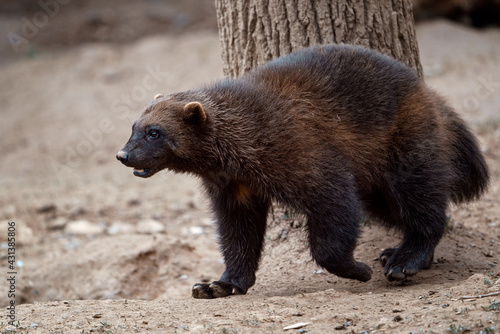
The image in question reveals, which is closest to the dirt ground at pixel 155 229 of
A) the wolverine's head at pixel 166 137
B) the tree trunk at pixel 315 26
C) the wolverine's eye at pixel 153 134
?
the wolverine's head at pixel 166 137

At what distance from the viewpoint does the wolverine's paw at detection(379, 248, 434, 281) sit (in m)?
4.59

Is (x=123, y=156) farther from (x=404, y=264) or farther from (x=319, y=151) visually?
(x=404, y=264)

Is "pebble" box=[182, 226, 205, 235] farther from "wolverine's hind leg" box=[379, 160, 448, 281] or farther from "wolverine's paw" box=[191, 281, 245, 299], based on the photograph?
"wolverine's hind leg" box=[379, 160, 448, 281]

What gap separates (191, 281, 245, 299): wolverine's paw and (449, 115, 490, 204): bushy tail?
2.06 meters

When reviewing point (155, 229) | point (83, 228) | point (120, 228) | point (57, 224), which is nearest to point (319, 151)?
point (155, 229)

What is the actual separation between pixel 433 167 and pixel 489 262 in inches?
44.3

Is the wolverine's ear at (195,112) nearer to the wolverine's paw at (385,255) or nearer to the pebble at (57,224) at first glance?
the wolverine's paw at (385,255)

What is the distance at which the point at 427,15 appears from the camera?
15.0m

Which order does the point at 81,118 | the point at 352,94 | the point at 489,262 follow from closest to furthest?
the point at 352,94 < the point at 489,262 < the point at 81,118

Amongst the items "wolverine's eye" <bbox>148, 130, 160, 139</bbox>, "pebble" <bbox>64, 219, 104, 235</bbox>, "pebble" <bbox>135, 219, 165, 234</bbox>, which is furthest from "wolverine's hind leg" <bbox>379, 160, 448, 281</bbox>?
"pebble" <bbox>64, 219, 104, 235</bbox>

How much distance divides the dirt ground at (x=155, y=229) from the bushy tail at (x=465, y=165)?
52cm

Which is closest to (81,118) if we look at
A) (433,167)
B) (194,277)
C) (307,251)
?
(194,277)

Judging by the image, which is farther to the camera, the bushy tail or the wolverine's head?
the bushy tail

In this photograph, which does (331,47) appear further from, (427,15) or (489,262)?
(427,15)
